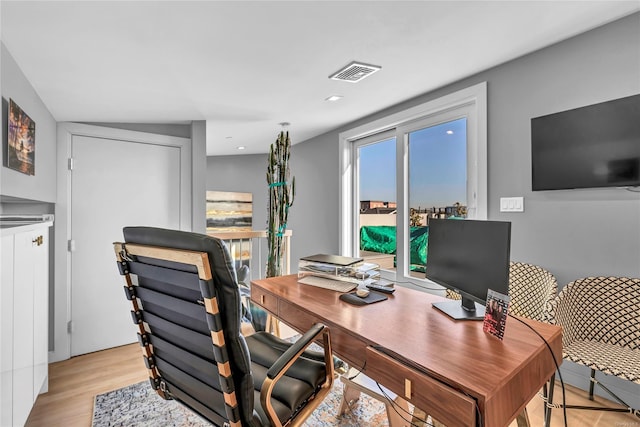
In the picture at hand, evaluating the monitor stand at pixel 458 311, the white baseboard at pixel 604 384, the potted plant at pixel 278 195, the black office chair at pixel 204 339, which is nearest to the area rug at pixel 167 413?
the black office chair at pixel 204 339

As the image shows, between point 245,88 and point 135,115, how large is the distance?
116cm

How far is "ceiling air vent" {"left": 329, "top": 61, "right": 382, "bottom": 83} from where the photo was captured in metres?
2.31

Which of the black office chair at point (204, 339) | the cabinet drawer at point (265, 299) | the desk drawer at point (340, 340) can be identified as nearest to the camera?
the black office chair at point (204, 339)

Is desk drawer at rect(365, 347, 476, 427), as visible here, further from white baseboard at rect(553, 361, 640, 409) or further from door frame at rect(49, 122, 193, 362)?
door frame at rect(49, 122, 193, 362)

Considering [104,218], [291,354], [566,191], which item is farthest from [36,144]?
[566,191]

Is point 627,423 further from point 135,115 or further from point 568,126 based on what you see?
point 135,115

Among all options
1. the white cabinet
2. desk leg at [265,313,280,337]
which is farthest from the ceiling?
desk leg at [265,313,280,337]

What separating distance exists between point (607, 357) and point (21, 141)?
3.48 m

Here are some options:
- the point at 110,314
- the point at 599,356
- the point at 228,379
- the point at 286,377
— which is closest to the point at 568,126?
the point at 599,356

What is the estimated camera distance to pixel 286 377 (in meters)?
1.32

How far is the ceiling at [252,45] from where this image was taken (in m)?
1.62

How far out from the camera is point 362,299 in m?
1.53

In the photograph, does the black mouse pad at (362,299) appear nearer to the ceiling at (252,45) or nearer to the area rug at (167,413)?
the area rug at (167,413)

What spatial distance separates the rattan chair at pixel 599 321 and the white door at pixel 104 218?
3448 mm
